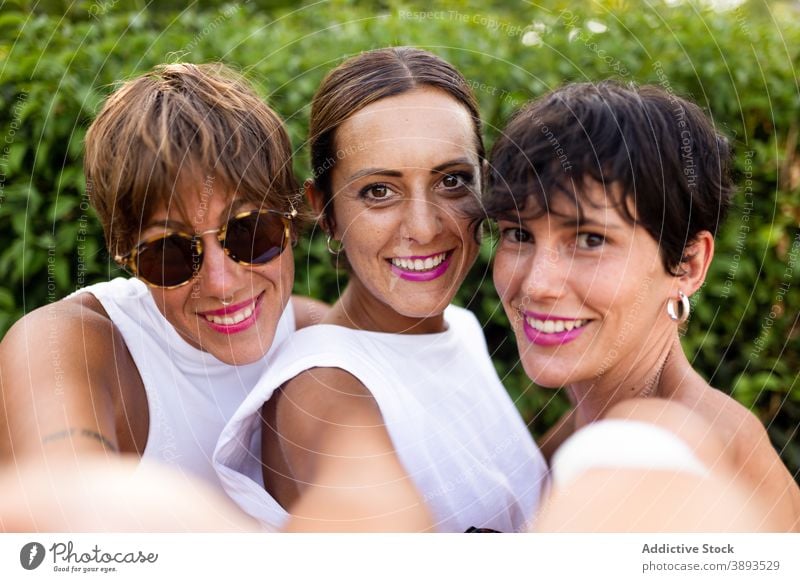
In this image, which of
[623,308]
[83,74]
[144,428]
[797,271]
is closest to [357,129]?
[623,308]

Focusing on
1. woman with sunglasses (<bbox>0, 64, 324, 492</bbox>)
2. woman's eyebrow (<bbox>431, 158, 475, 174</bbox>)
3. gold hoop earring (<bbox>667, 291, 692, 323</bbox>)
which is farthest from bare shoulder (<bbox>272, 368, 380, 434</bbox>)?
gold hoop earring (<bbox>667, 291, 692, 323</bbox>)

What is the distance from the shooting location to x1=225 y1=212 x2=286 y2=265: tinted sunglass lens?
1.37 metres

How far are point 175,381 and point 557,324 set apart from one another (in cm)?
71

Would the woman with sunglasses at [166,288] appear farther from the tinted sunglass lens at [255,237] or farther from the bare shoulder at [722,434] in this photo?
the bare shoulder at [722,434]

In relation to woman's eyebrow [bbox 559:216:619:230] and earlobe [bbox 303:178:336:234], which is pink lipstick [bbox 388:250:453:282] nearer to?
earlobe [bbox 303:178:336:234]

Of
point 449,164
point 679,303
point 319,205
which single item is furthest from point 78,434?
point 679,303

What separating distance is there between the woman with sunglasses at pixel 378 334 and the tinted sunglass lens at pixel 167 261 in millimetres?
232

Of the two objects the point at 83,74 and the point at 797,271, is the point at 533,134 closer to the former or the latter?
the point at 83,74

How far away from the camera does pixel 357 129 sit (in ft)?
4.43

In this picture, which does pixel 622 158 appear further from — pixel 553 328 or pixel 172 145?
pixel 172 145

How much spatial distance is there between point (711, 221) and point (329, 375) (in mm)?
697

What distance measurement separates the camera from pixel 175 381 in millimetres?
1527

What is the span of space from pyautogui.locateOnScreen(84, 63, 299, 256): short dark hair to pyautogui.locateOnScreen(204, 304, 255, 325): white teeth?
186 millimetres

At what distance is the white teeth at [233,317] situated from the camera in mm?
1441
